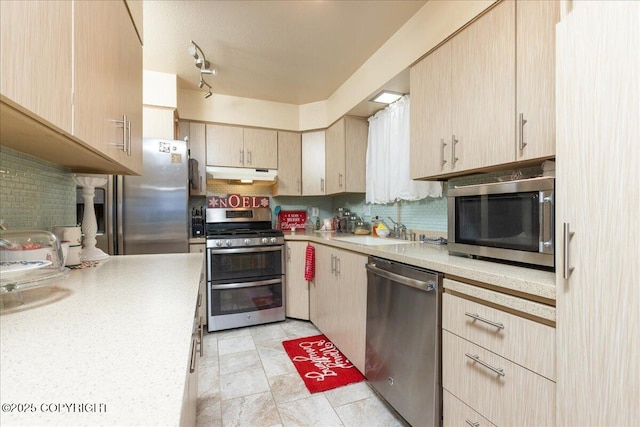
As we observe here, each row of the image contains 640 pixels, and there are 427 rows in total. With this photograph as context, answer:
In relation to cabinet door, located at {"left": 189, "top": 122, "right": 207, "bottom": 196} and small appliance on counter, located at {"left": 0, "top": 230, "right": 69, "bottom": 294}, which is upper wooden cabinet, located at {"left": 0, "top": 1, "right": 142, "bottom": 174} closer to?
small appliance on counter, located at {"left": 0, "top": 230, "right": 69, "bottom": 294}

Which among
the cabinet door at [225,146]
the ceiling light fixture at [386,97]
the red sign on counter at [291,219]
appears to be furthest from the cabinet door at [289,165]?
the ceiling light fixture at [386,97]

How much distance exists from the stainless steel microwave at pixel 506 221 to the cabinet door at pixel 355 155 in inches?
56.3

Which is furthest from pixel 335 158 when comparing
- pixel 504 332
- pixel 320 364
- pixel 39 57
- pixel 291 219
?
pixel 39 57

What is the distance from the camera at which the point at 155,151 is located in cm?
251

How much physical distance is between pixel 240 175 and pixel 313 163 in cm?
86

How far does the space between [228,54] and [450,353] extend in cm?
261

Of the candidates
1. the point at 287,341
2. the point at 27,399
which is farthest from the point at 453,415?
the point at 287,341

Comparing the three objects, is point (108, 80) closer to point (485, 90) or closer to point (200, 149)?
point (485, 90)

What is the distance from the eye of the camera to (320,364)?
216cm

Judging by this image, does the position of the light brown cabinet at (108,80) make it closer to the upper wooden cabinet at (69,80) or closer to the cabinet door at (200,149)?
the upper wooden cabinet at (69,80)

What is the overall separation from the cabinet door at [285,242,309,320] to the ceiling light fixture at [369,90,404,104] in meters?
1.58

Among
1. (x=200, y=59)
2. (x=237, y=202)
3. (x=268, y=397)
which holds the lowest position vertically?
(x=268, y=397)

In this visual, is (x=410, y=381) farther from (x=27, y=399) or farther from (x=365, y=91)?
(x=365, y=91)

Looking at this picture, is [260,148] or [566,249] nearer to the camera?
[566,249]
